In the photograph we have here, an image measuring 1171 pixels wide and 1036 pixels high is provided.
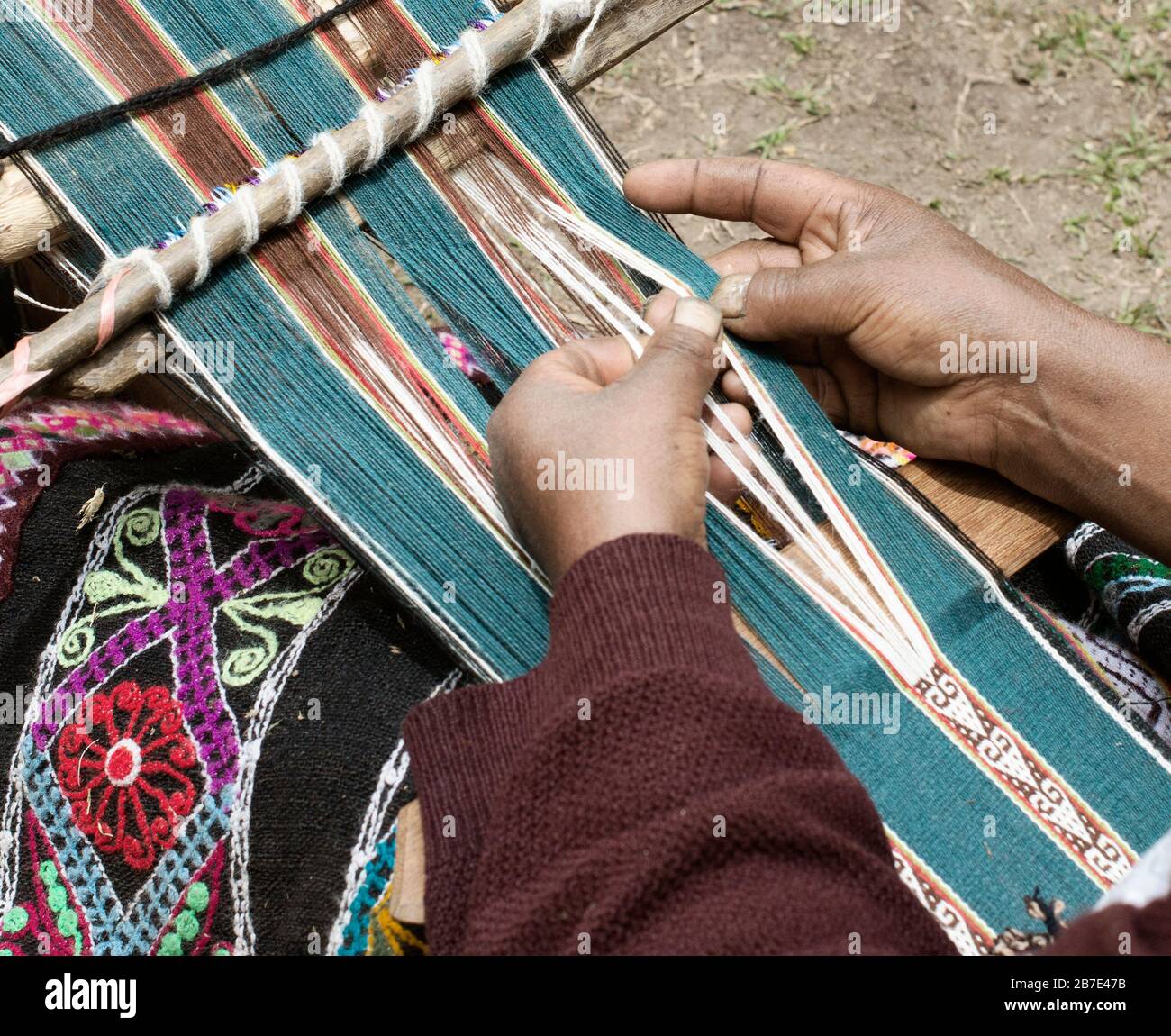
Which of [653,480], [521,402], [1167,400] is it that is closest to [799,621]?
[653,480]

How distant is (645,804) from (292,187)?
105cm

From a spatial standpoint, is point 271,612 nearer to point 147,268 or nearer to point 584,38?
point 147,268

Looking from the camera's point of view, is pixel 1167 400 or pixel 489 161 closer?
pixel 1167 400

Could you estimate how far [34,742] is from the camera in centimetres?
145

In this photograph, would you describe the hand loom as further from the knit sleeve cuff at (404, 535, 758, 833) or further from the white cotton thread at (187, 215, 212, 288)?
the knit sleeve cuff at (404, 535, 758, 833)

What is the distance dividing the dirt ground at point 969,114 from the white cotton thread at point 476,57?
1986 millimetres

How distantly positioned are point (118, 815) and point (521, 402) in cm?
81

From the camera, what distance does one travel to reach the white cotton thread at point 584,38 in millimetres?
1724

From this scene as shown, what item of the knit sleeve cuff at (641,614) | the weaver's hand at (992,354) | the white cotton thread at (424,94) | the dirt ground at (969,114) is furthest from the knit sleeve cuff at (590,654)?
the dirt ground at (969,114)

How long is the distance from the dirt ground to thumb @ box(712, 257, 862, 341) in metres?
1.99

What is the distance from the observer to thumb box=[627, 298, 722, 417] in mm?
A: 1419

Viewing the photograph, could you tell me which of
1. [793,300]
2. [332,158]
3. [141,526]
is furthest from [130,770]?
[793,300]

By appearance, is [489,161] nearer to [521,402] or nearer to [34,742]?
[521,402]

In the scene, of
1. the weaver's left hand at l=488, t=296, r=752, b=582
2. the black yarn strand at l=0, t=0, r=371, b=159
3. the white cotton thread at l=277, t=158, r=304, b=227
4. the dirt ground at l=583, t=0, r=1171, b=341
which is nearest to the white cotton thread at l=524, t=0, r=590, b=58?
the black yarn strand at l=0, t=0, r=371, b=159
